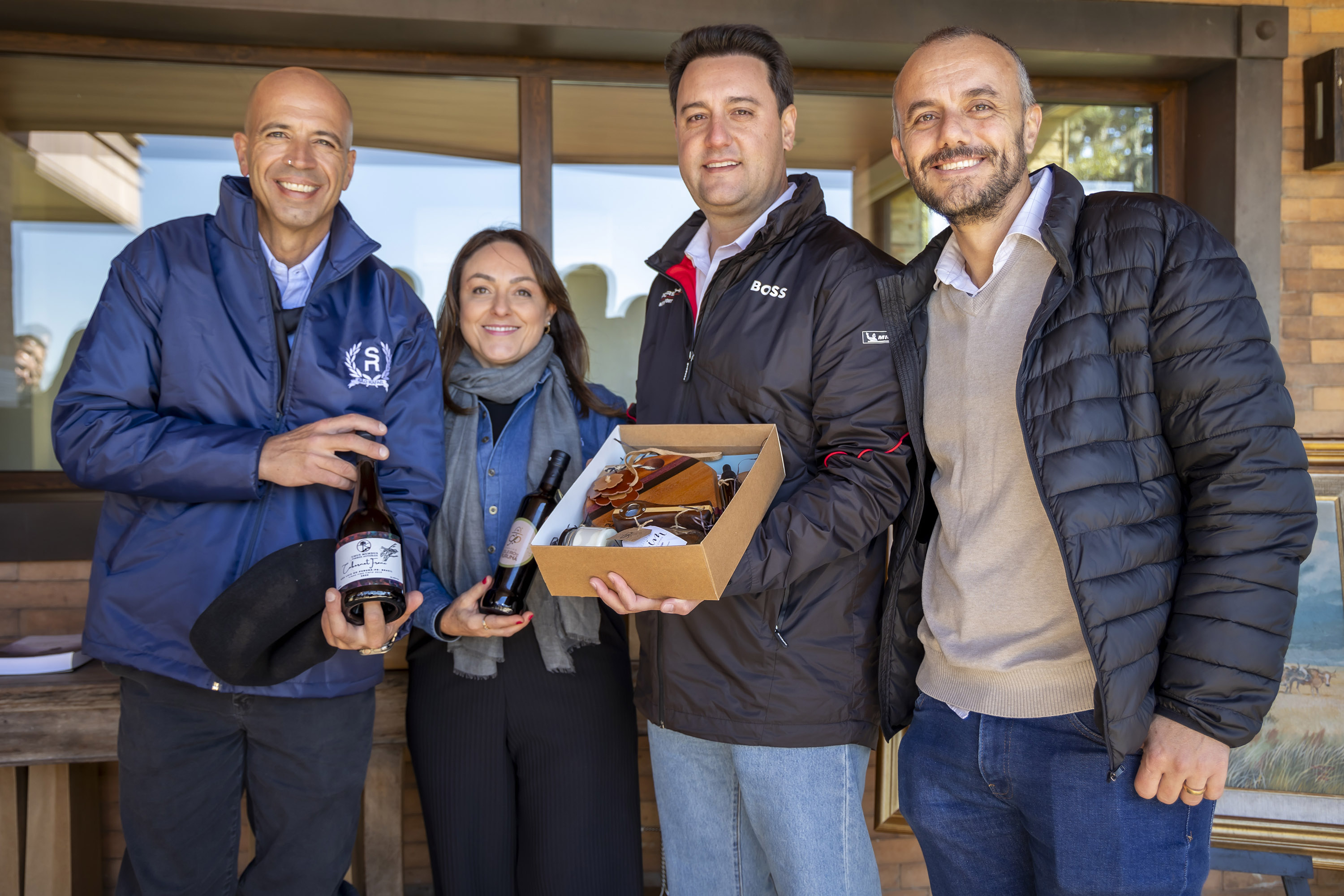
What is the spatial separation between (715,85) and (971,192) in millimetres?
658

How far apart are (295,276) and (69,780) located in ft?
6.40

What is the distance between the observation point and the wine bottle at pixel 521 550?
85.9 inches

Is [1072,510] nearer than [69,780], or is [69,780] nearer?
[1072,510]

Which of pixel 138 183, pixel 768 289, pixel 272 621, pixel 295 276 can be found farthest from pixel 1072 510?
pixel 138 183

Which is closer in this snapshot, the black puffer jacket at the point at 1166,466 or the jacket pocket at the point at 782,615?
the black puffer jacket at the point at 1166,466

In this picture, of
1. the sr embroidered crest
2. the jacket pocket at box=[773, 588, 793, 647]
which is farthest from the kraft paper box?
the sr embroidered crest

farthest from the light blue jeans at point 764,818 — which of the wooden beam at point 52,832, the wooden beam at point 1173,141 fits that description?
the wooden beam at point 1173,141

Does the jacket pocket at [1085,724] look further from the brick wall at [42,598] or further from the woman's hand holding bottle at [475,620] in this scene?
the brick wall at [42,598]

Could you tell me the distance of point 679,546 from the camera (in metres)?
1.48

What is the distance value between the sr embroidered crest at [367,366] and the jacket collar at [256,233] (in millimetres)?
165

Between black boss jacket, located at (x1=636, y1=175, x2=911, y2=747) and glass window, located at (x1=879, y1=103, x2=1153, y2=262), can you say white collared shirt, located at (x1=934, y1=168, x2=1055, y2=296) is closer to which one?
black boss jacket, located at (x1=636, y1=175, x2=911, y2=747)

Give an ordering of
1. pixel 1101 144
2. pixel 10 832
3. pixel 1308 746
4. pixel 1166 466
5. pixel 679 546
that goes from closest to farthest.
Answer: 1. pixel 679 546
2. pixel 1166 466
3. pixel 1308 746
4. pixel 10 832
5. pixel 1101 144

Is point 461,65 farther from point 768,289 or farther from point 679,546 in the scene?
point 679,546

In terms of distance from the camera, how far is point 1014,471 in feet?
5.63
